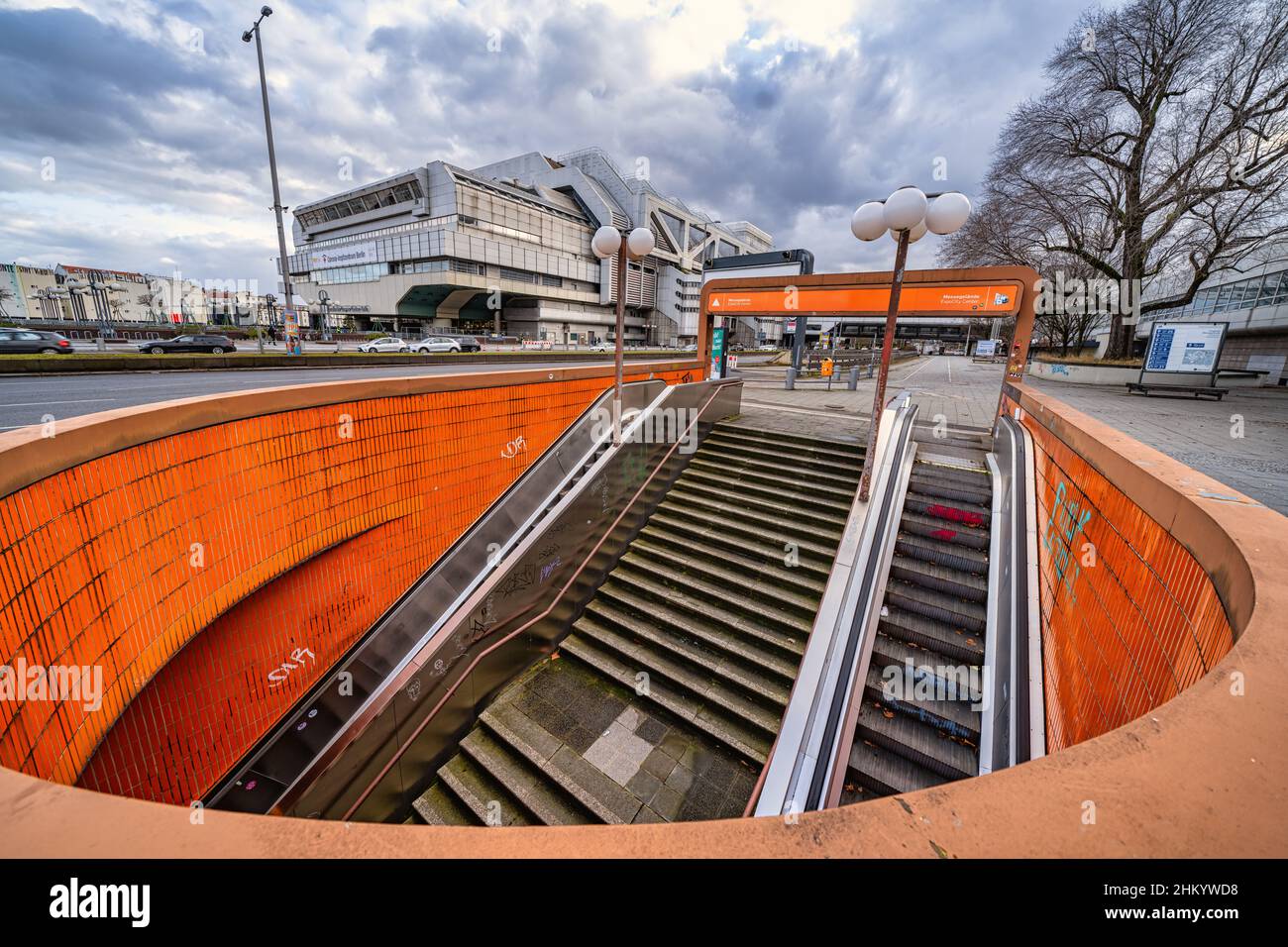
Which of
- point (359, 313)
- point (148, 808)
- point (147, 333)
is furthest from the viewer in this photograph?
point (359, 313)

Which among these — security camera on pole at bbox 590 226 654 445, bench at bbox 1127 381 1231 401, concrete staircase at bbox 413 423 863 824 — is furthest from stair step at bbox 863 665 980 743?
bench at bbox 1127 381 1231 401

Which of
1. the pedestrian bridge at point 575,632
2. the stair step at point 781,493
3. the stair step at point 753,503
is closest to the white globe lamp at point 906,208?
the pedestrian bridge at point 575,632

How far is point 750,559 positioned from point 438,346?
2729 centimetres

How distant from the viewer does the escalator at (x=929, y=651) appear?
13.0ft

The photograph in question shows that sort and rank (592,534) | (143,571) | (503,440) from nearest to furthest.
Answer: (143,571) < (592,534) < (503,440)

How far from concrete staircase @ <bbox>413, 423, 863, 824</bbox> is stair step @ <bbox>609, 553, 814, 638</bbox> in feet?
0.06

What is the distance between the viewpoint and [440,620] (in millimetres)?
5676

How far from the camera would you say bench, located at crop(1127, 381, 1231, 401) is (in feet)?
48.0

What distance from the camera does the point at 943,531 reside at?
571 cm

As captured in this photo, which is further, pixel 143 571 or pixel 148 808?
pixel 143 571

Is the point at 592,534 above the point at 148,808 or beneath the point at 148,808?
beneath
